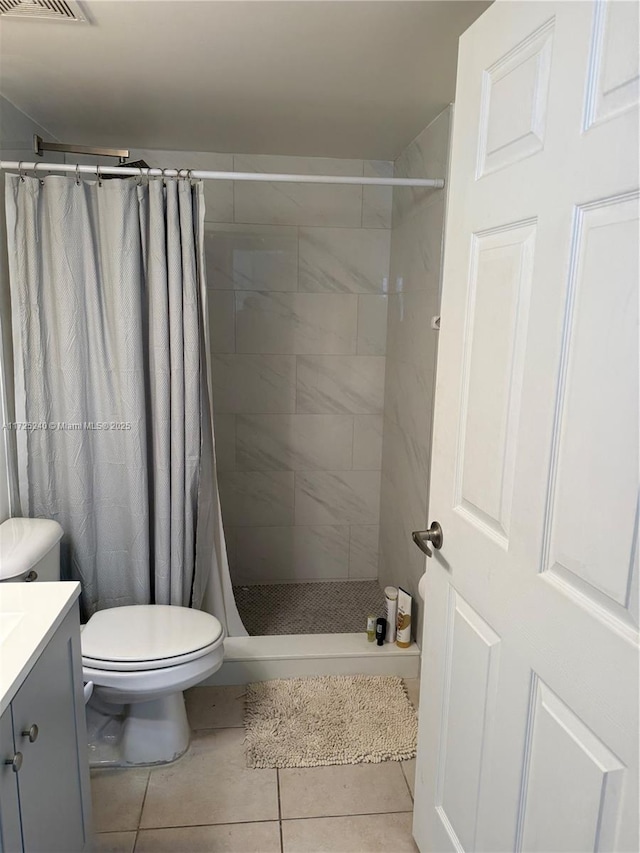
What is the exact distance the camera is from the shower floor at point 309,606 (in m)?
2.85

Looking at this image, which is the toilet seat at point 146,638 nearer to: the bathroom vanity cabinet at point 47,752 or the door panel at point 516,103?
the bathroom vanity cabinet at point 47,752

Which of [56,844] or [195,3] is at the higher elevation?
[195,3]

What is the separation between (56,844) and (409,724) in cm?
131

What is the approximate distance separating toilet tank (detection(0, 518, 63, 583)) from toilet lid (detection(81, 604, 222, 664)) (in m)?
0.24

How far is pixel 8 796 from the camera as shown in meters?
1.01

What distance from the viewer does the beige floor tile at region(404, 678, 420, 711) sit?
91.9 inches

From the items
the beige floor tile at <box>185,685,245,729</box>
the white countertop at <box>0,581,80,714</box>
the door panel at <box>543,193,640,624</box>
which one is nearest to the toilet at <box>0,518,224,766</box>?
the beige floor tile at <box>185,685,245,729</box>

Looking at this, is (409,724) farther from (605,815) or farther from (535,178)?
(535,178)

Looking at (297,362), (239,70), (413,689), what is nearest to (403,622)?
(413,689)

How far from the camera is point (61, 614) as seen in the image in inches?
50.1

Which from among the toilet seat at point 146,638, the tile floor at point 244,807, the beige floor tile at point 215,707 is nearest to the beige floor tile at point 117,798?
the tile floor at point 244,807

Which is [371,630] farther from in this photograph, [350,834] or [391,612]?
[350,834]

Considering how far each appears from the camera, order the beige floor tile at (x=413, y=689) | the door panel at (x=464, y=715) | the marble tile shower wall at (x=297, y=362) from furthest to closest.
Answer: the marble tile shower wall at (x=297, y=362) → the beige floor tile at (x=413, y=689) → the door panel at (x=464, y=715)

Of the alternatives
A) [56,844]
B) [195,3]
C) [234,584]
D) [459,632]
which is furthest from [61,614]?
[234,584]
